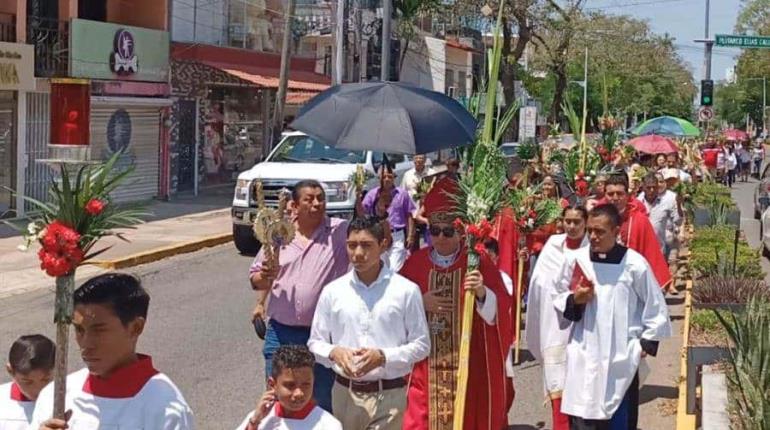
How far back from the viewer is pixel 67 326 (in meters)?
3.31

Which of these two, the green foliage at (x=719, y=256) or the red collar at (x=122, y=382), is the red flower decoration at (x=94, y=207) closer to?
the red collar at (x=122, y=382)

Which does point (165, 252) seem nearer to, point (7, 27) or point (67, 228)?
point (7, 27)

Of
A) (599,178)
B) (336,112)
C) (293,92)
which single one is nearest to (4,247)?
(599,178)

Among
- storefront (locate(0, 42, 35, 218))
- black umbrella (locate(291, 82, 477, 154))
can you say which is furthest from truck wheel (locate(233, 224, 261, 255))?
black umbrella (locate(291, 82, 477, 154))

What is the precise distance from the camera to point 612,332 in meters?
6.48

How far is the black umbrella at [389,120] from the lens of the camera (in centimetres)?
743

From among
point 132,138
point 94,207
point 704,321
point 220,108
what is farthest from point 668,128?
point 94,207

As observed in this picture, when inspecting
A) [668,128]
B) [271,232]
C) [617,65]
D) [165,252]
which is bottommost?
[165,252]

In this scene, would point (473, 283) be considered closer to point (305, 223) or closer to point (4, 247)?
point (305, 223)

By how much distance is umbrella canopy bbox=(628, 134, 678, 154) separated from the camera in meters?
20.8

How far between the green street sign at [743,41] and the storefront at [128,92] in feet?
Result: 44.3

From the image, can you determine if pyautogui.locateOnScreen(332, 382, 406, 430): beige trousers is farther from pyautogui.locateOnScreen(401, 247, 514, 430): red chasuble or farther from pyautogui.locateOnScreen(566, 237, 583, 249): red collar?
pyautogui.locateOnScreen(566, 237, 583, 249): red collar

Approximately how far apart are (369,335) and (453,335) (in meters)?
0.92

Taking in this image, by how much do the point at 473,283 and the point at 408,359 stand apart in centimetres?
69
